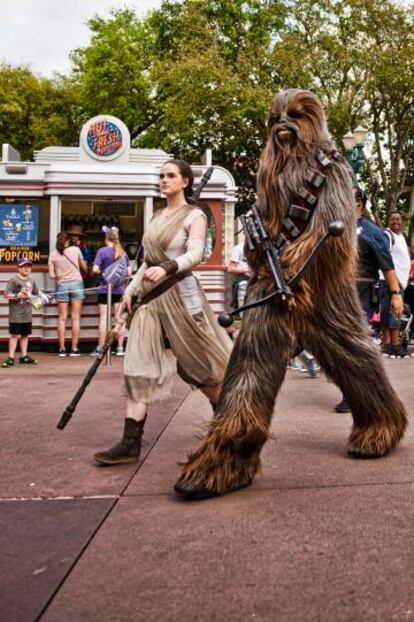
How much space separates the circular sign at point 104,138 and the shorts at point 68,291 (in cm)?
240

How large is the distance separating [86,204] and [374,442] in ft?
27.1

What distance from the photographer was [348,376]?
3.77m

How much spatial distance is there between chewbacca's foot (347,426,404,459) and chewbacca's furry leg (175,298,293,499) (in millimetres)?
783

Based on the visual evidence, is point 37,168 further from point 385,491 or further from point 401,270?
point 385,491

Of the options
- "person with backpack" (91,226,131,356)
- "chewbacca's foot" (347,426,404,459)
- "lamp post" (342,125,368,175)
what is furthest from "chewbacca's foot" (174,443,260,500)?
"lamp post" (342,125,368,175)

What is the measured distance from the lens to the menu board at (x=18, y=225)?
10891 mm

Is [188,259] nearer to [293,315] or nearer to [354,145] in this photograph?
[293,315]

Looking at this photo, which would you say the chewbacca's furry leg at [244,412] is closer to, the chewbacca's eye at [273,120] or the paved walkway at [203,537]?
the paved walkway at [203,537]

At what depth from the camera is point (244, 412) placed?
3246 millimetres

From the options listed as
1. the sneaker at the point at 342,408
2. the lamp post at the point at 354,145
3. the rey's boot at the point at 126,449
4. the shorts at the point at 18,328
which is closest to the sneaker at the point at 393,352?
the sneaker at the point at 342,408

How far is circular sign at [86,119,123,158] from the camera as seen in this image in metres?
11.5

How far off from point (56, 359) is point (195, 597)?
8101 mm

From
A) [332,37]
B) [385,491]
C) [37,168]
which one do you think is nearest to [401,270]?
[37,168]

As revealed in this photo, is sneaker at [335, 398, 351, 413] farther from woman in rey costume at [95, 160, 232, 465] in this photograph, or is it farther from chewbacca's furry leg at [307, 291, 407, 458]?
woman in rey costume at [95, 160, 232, 465]
